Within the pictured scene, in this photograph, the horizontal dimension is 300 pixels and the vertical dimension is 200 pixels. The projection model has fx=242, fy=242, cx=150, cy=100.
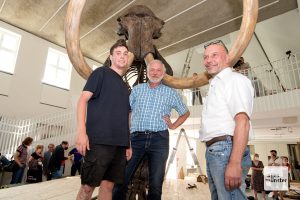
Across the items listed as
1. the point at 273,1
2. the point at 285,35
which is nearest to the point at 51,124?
the point at 273,1

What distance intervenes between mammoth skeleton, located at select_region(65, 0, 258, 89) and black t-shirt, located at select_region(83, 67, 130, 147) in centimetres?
23

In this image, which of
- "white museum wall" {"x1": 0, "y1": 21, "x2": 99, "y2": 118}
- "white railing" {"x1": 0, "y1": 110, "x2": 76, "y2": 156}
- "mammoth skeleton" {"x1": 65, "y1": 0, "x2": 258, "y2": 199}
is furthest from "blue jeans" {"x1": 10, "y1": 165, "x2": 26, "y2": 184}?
"mammoth skeleton" {"x1": 65, "y1": 0, "x2": 258, "y2": 199}

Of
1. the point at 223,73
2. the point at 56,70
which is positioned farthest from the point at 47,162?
the point at 223,73

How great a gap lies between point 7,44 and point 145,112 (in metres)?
10.3

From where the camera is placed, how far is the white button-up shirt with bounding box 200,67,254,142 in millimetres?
1500

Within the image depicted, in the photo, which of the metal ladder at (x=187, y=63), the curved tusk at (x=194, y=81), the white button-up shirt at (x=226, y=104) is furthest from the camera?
the metal ladder at (x=187, y=63)

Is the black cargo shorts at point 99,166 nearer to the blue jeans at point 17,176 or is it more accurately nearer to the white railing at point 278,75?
the blue jeans at point 17,176

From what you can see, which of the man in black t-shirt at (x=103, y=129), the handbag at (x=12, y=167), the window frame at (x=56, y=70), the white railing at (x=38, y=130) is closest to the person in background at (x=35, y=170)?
the handbag at (x=12, y=167)

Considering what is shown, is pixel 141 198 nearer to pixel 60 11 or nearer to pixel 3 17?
pixel 60 11

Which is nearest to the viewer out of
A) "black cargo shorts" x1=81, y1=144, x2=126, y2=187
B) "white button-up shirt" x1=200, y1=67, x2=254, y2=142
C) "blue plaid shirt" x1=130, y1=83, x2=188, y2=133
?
"white button-up shirt" x1=200, y1=67, x2=254, y2=142

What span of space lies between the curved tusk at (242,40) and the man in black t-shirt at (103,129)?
0.53 meters

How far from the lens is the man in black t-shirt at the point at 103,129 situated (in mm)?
1616

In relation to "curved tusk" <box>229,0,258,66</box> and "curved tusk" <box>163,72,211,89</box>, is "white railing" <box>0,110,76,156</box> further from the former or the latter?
"curved tusk" <box>229,0,258,66</box>

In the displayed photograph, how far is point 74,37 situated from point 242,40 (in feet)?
4.26
